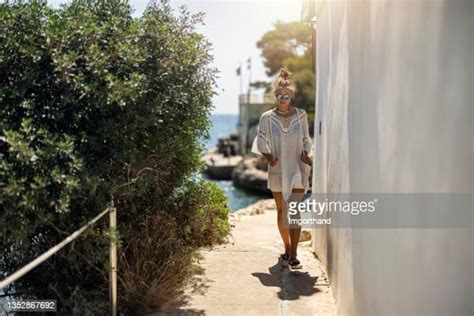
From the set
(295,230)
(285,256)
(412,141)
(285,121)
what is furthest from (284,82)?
(412,141)

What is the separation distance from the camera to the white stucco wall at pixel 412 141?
8.83 feet

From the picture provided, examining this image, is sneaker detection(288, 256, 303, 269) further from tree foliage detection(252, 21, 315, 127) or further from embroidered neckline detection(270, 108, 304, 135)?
tree foliage detection(252, 21, 315, 127)

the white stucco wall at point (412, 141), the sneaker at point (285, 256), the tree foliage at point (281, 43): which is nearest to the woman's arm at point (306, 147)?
the sneaker at point (285, 256)

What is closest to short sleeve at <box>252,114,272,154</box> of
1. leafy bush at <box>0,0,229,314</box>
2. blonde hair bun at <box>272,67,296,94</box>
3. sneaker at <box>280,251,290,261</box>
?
blonde hair bun at <box>272,67,296,94</box>

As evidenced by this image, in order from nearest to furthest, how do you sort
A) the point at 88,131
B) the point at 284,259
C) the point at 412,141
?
the point at 412,141 < the point at 88,131 < the point at 284,259

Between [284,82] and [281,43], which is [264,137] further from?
[281,43]

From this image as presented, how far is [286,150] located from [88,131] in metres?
2.26

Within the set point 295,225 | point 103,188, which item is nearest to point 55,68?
point 103,188

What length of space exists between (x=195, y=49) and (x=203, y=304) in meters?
2.27

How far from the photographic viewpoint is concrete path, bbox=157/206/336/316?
4.35m

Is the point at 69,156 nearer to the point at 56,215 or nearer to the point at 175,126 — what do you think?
the point at 56,215

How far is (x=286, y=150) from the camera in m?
5.38

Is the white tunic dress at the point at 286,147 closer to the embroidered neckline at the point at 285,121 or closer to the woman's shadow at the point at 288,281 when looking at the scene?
the embroidered neckline at the point at 285,121

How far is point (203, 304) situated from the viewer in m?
4.44
